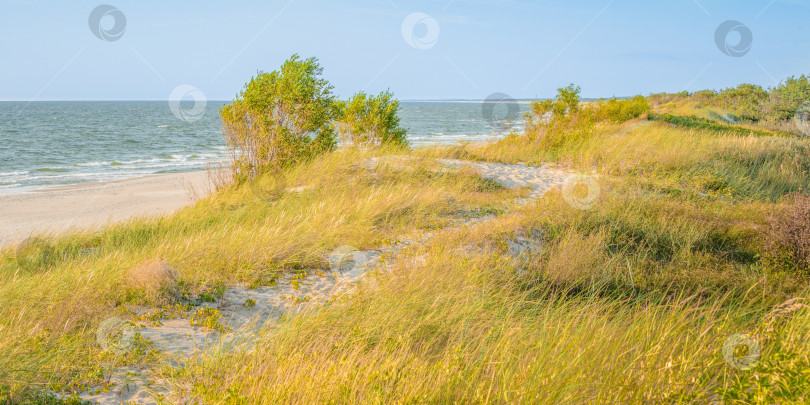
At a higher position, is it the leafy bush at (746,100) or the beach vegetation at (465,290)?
the leafy bush at (746,100)

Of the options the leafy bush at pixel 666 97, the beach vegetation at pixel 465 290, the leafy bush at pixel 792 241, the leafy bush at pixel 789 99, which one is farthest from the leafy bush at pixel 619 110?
→ the leafy bush at pixel 666 97

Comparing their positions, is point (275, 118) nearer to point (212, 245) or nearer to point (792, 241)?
point (212, 245)

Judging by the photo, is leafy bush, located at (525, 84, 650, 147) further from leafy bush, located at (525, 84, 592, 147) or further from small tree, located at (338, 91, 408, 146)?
small tree, located at (338, 91, 408, 146)

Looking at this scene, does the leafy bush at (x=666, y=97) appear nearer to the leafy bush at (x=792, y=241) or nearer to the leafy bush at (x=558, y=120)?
the leafy bush at (x=558, y=120)

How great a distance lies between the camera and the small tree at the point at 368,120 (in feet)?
46.3

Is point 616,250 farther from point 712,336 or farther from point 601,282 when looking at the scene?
point 712,336

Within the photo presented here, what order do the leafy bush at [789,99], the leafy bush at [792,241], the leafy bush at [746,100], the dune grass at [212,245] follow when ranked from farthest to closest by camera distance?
1. the leafy bush at [746,100]
2. the leafy bush at [789,99]
3. the leafy bush at [792,241]
4. the dune grass at [212,245]

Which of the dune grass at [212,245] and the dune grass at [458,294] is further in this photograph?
the dune grass at [212,245]

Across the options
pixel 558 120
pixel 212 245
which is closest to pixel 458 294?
pixel 212 245

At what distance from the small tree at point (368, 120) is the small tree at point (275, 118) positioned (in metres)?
2.48

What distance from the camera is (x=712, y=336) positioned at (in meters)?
3.43

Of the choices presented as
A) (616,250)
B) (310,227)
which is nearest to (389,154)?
(310,227)

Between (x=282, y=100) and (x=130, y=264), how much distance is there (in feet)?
22.4

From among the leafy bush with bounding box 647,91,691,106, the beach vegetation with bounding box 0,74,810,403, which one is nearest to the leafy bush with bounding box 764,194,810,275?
the beach vegetation with bounding box 0,74,810,403
